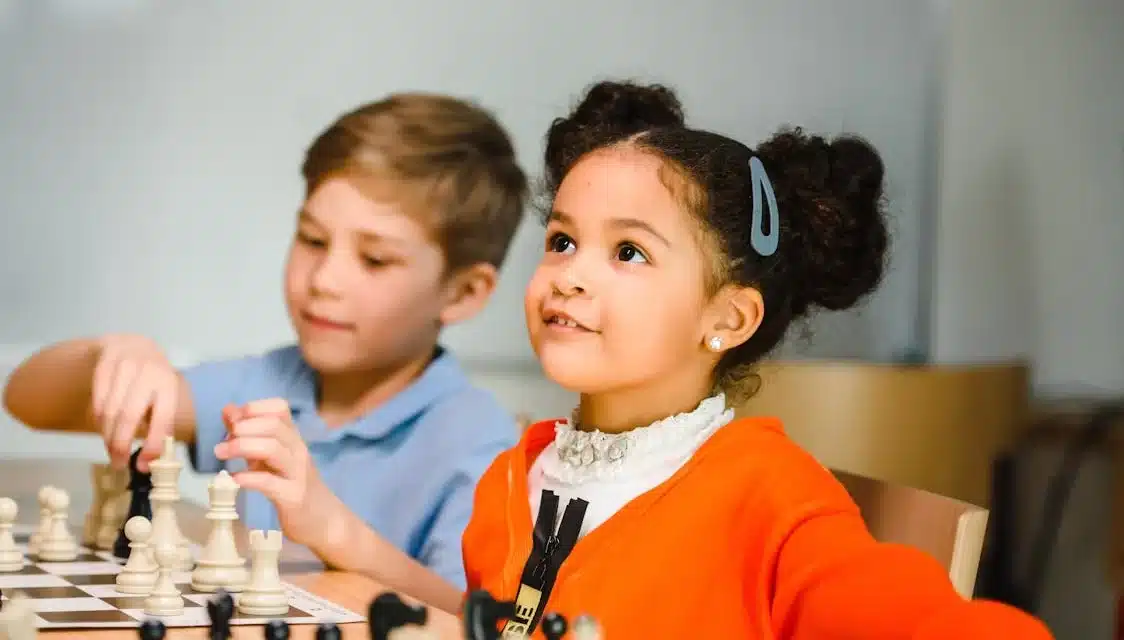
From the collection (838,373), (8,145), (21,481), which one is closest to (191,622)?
(21,481)

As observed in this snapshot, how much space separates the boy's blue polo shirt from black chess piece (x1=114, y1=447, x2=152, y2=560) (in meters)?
0.45

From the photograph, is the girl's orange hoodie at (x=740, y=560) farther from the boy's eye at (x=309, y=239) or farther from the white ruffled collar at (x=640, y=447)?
the boy's eye at (x=309, y=239)

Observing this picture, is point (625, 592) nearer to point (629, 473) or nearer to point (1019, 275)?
point (629, 473)

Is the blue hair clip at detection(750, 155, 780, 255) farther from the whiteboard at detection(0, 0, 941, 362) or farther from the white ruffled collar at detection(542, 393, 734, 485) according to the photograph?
the whiteboard at detection(0, 0, 941, 362)

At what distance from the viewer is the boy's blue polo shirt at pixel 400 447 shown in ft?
6.42

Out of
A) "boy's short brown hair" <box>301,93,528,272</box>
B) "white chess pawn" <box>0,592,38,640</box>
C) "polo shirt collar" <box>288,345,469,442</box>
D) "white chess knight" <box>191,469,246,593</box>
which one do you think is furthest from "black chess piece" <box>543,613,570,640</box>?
"boy's short brown hair" <box>301,93,528,272</box>

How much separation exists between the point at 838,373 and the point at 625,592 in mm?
1565

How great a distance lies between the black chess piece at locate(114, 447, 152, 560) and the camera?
1503 millimetres

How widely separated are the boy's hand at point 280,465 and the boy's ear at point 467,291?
81cm

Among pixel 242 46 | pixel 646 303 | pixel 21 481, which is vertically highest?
pixel 242 46

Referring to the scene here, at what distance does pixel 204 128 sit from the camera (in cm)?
230

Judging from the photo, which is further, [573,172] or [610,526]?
[573,172]

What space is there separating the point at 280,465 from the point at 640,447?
0.45 m

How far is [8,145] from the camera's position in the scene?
2.20 meters
